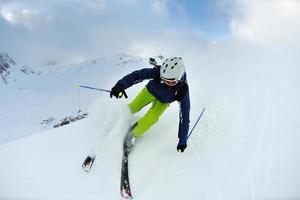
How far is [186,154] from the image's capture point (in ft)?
25.0

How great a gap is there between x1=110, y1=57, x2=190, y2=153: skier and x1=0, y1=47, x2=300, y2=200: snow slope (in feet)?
1.38

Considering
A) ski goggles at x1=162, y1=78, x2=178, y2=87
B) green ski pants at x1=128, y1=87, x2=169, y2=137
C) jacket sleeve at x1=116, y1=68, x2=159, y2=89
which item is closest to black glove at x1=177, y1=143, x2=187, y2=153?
green ski pants at x1=128, y1=87, x2=169, y2=137

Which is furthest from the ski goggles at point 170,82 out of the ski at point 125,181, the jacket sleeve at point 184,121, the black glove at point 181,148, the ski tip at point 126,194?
the ski tip at point 126,194

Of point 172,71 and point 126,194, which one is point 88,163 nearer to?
point 126,194

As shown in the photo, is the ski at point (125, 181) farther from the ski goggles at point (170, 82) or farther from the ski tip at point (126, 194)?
the ski goggles at point (170, 82)

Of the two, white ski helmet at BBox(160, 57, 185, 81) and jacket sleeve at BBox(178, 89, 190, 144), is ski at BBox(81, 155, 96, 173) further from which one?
white ski helmet at BBox(160, 57, 185, 81)

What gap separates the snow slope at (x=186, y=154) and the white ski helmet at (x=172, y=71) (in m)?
1.51

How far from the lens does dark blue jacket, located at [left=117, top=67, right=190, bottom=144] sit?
7.37 m

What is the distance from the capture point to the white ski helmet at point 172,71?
7172 mm

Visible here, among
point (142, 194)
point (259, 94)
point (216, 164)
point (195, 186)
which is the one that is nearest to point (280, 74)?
point (259, 94)

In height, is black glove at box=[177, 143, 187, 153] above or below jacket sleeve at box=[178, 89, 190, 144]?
below

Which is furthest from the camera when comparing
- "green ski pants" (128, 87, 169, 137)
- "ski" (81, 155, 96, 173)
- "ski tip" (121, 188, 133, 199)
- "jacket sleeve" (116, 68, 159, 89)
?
"green ski pants" (128, 87, 169, 137)

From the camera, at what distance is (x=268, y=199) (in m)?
6.15

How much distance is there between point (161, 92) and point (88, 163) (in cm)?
200
